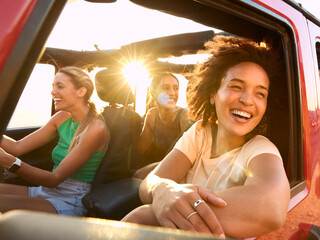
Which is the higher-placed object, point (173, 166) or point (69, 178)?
point (173, 166)

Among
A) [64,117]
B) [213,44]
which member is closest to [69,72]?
[64,117]

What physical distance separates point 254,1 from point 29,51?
3.12 ft

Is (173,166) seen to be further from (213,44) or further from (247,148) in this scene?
(213,44)

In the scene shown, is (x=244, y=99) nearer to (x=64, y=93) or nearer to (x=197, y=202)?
(x=197, y=202)

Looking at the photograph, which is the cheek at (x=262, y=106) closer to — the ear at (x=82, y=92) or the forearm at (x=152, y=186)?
the forearm at (x=152, y=186)

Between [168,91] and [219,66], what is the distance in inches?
97.7

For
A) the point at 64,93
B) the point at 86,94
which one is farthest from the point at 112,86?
the point at 64,93

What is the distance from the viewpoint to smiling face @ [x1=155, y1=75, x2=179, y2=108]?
164 inches

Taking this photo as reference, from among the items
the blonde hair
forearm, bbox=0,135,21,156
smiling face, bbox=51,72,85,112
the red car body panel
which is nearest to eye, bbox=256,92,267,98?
the red car body panel

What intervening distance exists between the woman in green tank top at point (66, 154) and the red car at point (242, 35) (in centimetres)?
24

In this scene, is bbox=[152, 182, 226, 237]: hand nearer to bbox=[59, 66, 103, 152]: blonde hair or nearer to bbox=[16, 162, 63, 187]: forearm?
bbox=[16, 162, 63, 187]: forearm

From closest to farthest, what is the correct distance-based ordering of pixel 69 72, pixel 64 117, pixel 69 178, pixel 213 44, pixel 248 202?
pixel 248 202 < pixel 213 44 < pixel 69 178 < pixel 69 72 < pixel 64 117

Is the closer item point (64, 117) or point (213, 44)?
point (213, 44)

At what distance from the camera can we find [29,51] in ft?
2.08
